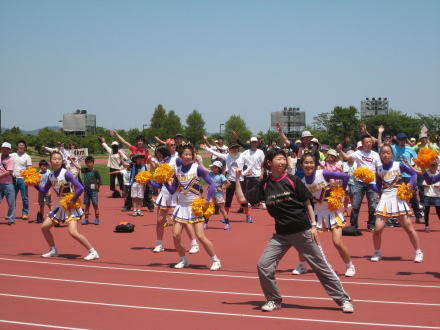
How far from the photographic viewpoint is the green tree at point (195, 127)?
367ft

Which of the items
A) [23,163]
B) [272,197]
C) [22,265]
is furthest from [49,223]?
[23,163]

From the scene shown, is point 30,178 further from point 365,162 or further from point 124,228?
point 365,162

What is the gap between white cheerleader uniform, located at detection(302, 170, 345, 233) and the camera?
29.0 feet

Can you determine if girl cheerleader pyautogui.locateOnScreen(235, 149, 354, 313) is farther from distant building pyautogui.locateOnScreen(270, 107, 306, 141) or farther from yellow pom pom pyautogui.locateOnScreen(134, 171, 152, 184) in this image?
distant building pyautogui.locateOnScreen(270, 107, 306, 141)

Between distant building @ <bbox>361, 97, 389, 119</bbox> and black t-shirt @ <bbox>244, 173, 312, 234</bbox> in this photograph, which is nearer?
black t-shirt @ <bbox>244, 173, 312, 234</bbox>

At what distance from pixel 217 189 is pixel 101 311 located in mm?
7480

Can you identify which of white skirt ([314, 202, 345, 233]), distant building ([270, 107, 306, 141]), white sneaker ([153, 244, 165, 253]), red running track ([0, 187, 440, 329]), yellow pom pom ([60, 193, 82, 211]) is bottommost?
red running track ([0, 187, 440, 329])

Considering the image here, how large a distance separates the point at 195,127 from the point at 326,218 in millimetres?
105713

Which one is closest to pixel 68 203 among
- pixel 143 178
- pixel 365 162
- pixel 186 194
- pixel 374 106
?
pixel 143 178

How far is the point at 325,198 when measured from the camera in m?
9.01

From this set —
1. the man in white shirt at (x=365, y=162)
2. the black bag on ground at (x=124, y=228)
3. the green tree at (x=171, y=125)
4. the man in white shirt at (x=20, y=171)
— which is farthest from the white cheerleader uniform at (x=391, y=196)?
the green tree at (x=171, y=125)

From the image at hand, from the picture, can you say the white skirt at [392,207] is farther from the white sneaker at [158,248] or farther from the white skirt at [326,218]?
the white sneaker at [158,248]

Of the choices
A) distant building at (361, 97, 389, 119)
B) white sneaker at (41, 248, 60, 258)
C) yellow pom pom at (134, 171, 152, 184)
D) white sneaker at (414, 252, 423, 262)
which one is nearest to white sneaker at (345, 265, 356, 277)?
white sneaker at (414, 252, 423, 262)

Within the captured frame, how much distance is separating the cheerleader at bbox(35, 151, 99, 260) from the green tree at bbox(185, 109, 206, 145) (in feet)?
329
